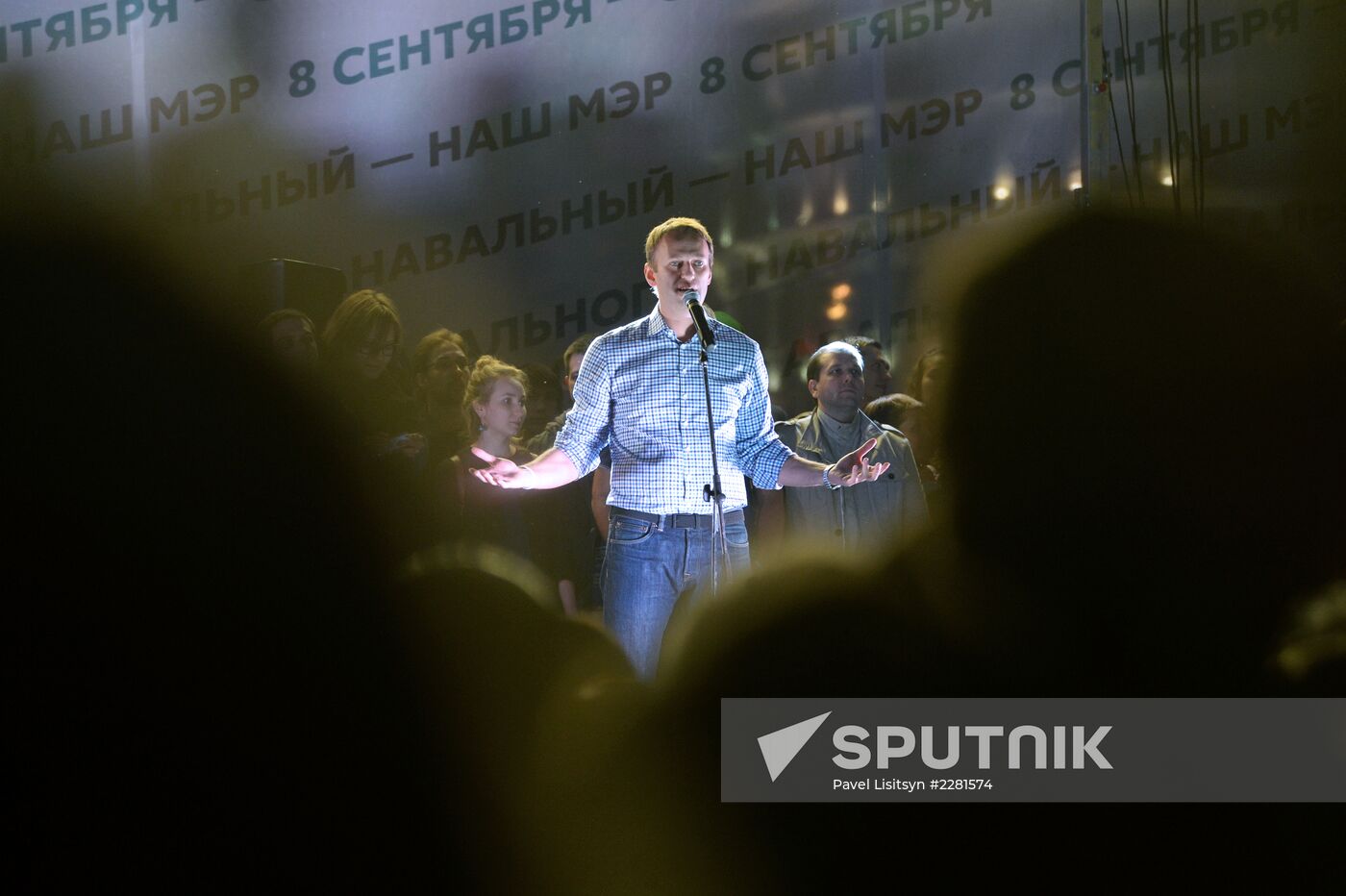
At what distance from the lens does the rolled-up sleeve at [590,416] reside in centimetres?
316

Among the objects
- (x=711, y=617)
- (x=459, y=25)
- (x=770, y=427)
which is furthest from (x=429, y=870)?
(x=459, y=25)

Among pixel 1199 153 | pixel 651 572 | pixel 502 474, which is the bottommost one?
pixel 651 572

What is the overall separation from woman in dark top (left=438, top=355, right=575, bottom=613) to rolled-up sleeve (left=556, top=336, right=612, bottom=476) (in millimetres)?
566

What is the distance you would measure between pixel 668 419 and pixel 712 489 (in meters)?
0.27

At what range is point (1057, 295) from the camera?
2.80 feet

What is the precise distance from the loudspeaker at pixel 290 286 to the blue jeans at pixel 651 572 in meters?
1.58

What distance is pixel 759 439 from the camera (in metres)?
3.24

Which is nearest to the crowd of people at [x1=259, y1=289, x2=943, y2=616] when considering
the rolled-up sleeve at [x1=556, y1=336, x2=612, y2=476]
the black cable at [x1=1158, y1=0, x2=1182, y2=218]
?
the rolled-up sleeve at [x1=556, y1=336, x2=612, y2=476]

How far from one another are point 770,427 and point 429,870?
2.19 m

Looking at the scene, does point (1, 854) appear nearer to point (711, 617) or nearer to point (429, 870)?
point (429, 870)

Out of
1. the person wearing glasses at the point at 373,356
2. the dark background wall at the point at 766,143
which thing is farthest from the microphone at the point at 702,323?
the dark background wall at the point at 766,143

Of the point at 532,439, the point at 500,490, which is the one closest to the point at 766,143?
the point at 532,439

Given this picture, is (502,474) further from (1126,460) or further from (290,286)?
(1126,460)

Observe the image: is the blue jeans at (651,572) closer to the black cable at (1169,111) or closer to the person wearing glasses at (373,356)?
the person wearing glasses at (373,356)
